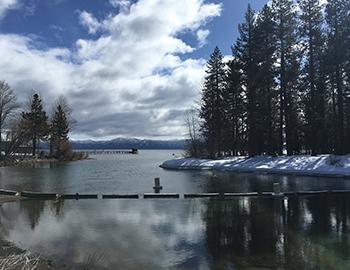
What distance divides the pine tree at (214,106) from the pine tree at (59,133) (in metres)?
34.4

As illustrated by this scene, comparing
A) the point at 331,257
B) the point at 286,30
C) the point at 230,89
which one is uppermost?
the point at 286,30

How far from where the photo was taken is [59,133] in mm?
90688

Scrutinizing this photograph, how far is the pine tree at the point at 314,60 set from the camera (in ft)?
149

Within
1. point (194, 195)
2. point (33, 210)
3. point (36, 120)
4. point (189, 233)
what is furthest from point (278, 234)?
point (36, 120)

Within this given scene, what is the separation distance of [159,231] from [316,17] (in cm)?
3727

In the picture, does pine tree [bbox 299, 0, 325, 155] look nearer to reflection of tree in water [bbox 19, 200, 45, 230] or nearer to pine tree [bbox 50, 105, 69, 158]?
reflection of tree in water [bbox 19, 200, 45, 230]

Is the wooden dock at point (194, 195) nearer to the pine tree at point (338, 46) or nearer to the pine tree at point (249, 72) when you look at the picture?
the pine tree at point (338, 46)

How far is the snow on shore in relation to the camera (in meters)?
36.3

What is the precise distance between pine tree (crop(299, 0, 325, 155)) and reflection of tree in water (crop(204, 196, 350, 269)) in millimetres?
24358

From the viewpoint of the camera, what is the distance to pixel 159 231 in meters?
15.3

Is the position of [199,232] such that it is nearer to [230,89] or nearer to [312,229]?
[312,229]

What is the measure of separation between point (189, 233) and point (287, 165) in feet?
92.5

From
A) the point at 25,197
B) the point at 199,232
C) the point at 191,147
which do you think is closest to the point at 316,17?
the point at 191,147

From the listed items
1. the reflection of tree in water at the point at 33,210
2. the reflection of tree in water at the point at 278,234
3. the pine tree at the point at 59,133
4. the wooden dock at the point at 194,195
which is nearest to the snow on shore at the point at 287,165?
the wooden dock at the point at 194,195
